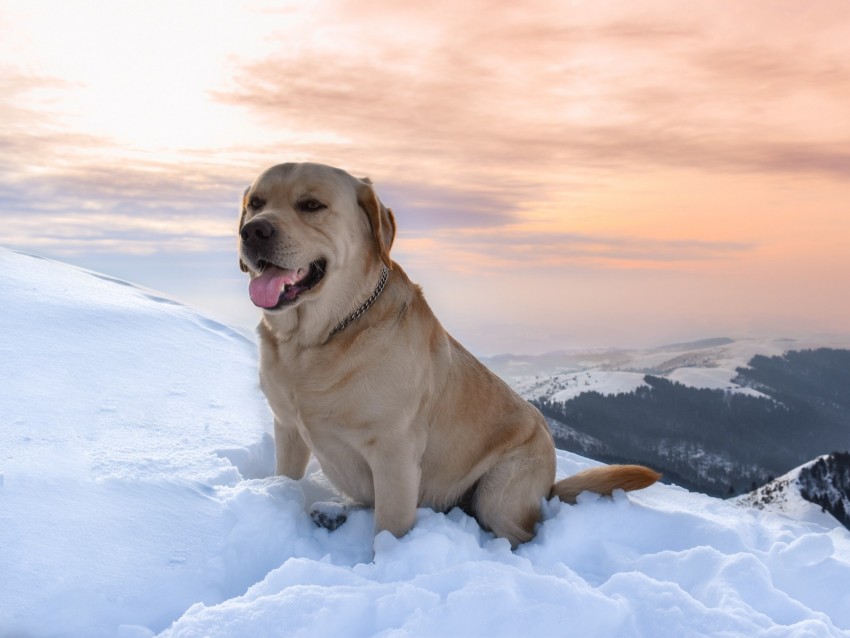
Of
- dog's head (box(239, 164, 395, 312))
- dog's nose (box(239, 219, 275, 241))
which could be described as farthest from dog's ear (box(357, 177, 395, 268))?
dog's nose (box(239, 219, 275, 241))

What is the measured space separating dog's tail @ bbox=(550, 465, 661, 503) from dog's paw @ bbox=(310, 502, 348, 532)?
1.56 meters

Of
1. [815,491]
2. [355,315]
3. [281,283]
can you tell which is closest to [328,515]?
[355,315]

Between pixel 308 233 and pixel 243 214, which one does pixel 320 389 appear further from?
pixel 243 214

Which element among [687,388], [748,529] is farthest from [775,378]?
[748,529]

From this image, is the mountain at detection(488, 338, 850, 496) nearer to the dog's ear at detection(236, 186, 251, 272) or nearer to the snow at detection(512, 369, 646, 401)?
the snow at detection(512, 369, 646, 401)

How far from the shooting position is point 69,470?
411 centimetres

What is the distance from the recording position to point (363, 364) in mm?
4148

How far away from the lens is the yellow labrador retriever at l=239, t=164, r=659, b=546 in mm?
4035

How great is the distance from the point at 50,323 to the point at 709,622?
6.64 metres

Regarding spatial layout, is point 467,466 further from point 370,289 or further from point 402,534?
point 370,289

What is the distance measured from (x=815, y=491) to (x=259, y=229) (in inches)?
4143

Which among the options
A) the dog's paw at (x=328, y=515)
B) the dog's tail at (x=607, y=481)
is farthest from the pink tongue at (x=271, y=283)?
the dog's tail at (x=607, y=481)

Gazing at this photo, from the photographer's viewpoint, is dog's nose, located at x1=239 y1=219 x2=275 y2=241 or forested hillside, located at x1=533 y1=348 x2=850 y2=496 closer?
dog's nose, located at x1=239 y1=219 x2=275 y2=241

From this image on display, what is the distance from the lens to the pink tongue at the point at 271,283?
3.97m
